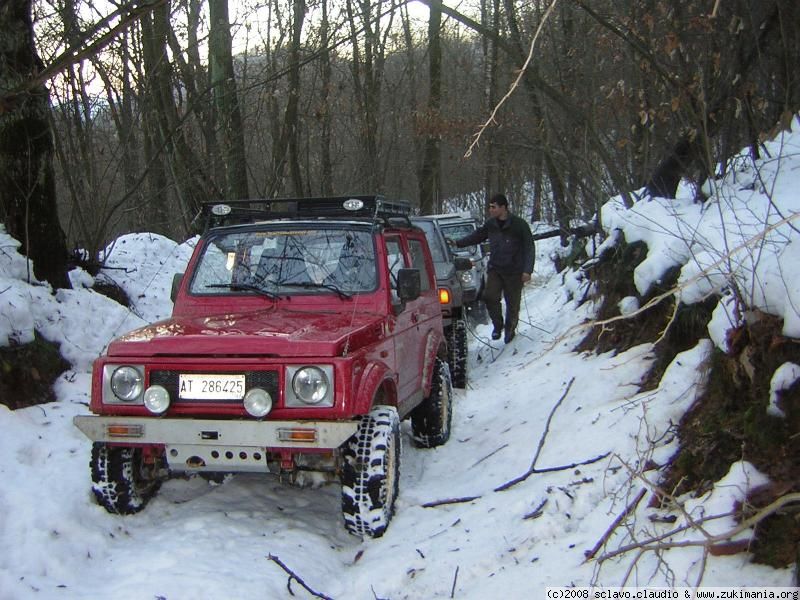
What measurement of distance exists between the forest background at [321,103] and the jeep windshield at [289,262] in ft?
3.46

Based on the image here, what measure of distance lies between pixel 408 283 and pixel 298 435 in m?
1.49

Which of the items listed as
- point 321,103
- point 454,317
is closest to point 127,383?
point 454,317

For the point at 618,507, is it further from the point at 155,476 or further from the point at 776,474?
the point at 155,476

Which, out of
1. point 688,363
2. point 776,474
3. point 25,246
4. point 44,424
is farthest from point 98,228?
point 776,474

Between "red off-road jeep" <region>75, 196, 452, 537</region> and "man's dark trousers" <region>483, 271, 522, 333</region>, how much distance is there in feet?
16.1

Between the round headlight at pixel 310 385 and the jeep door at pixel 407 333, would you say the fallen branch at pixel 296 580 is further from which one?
the jeep door at pixel 407 333

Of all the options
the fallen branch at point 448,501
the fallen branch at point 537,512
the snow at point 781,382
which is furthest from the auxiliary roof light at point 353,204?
the snow at point 781,382

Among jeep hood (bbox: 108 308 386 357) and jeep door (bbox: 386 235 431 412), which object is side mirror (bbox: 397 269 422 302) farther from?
jeep hood (bbox: 108 308 386 357)

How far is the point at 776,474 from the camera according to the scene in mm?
3283

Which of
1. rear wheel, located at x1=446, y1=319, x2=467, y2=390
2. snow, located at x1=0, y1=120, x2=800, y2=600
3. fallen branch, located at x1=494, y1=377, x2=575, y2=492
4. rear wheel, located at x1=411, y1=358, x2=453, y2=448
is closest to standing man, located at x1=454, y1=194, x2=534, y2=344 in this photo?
rear wheel, located at x1=446, y1=319, x2=467, y2=390

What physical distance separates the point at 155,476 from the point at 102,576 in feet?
2.73

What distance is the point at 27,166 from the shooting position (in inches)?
269

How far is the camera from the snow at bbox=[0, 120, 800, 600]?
355 cm

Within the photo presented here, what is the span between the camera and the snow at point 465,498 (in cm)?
355
